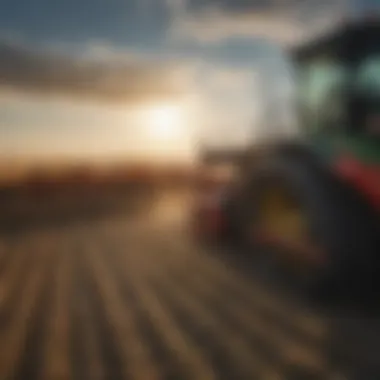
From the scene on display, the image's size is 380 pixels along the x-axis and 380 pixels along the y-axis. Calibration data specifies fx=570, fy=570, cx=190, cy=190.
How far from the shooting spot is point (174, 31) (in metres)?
1.17

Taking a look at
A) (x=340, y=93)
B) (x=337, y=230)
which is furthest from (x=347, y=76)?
(x=337, y=230)

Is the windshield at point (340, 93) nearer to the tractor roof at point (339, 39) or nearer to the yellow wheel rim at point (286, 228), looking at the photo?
the tractor roof at point (339, 39)

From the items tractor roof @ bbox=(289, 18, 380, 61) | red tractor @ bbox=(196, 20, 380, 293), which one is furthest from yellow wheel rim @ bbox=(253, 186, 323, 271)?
tractor roof @ bbox=(289, 18, 380, 61)

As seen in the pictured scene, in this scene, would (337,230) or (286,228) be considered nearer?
(337,230)

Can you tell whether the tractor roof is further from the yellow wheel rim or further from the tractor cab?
the yellow wheel rim

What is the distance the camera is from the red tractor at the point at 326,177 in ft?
3.70

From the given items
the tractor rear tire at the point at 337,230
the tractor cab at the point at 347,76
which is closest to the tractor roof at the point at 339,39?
the tractor cab at the point at 347,76

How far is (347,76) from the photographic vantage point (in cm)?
119

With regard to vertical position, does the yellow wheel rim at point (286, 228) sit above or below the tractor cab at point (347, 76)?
below

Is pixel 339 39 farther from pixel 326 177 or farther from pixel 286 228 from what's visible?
pixel 286 228

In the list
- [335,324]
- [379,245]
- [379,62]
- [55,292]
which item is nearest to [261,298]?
[335,324]

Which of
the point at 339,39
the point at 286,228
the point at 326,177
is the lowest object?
the point at 286,228

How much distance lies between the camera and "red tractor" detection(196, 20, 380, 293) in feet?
3.70

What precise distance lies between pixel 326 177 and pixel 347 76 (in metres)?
0.22
